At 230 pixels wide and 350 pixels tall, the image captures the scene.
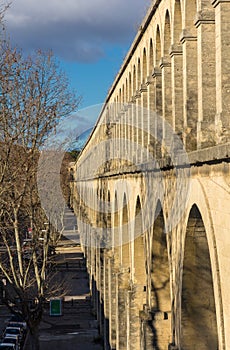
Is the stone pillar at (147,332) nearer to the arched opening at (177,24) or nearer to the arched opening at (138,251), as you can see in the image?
the arched opening at (138,251)

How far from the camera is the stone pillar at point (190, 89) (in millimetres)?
10570

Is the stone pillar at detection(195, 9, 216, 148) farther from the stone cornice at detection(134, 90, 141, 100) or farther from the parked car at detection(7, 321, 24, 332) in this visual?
the parked car at detection(7, 321, 24, 332)

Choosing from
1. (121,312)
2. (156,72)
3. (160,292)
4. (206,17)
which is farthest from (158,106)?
(121,312)

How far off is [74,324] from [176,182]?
70.5ft

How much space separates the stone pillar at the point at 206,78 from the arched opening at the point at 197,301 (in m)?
2.27

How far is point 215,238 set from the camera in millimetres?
8227

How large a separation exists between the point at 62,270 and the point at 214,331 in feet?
109

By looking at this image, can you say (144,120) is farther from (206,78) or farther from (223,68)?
(223,68)

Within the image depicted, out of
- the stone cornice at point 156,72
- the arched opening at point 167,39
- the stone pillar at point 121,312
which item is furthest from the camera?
the stone pillar at point 121,312

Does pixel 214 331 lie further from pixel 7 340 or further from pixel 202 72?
pixel 7 340

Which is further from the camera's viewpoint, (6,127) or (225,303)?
(6,127)

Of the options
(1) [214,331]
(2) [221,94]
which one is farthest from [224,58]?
(1) [214,331]

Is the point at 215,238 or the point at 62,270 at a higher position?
the point at 215,238

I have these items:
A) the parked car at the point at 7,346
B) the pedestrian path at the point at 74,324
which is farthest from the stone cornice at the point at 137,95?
the parked car at the point at 7,346
